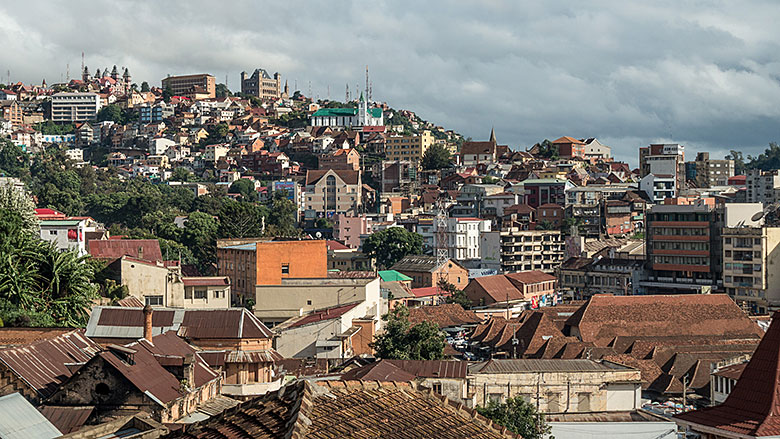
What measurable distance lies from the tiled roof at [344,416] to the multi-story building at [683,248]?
72.7 meters

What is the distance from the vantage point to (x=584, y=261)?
8744 cm

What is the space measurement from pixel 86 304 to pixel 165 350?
9.72 meters

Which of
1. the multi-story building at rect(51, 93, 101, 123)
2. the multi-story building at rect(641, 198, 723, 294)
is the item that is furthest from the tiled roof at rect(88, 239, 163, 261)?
the multi-story building at rect(51, 93, 101, 123)

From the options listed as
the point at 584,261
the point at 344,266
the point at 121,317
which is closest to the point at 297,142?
the point at 344,266

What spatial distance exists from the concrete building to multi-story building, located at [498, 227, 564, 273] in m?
60.8

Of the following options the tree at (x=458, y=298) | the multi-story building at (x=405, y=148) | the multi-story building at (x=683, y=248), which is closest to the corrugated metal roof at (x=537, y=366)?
the tree at (x=458, y=298)

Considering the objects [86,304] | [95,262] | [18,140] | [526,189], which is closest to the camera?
[86,304]

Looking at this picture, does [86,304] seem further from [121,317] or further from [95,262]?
[95,262]

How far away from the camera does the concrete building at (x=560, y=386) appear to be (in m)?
37.3

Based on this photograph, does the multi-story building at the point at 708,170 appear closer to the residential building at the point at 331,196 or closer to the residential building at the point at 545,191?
the residential building at the point at 545,191

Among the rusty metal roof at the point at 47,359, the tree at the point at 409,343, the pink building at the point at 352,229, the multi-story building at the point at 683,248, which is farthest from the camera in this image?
the pink building at the point at 352,229

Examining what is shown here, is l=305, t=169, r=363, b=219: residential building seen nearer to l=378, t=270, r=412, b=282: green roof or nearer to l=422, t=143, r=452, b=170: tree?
l=422, t=143, r=452, b=170: tree

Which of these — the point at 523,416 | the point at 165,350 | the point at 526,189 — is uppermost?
the point at 526,189

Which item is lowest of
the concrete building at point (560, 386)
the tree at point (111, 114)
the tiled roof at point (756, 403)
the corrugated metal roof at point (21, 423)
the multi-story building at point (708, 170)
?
the concrete building at point (560, 386)
